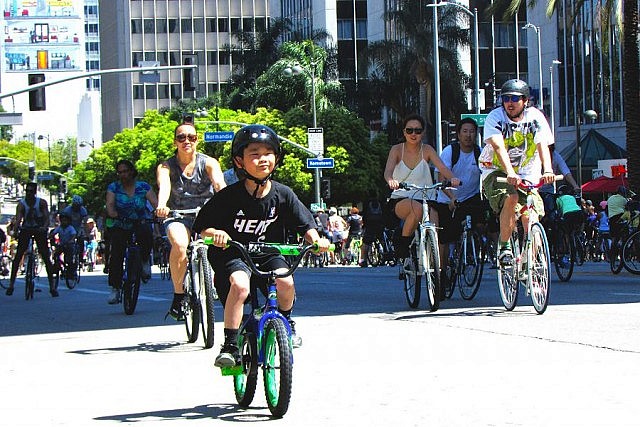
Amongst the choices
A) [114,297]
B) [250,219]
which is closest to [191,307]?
[250,219]

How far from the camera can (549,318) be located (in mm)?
10922

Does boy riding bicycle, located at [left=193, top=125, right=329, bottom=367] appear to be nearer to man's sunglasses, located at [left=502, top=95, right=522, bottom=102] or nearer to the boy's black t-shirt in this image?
the boy's black t-shirt

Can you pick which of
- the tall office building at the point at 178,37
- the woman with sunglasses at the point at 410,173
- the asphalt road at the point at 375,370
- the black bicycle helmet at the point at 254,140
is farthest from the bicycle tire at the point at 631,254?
the tall office building at the point at 178,37

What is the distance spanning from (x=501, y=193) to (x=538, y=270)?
739 mm

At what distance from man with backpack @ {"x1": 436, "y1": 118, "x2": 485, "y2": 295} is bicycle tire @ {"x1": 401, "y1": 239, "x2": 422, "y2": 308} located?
563 millimetres

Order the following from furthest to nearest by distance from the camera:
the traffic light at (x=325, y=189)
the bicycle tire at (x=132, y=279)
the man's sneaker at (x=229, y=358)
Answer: the traffic light at (x=325, y=189) < the bicycle tire at (x=132, y=279) < the man's sneaker at (x=229, y=358)

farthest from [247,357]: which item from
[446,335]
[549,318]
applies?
Answer: [549,318]

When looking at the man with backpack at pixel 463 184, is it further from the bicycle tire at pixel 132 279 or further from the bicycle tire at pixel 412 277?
the bicycle tire at pixel 132 279

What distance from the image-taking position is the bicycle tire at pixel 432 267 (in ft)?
38.9

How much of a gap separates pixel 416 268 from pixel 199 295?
2649 millimetres

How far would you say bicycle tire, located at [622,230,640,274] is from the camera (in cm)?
1959

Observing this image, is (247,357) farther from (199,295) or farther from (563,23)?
(563,23)

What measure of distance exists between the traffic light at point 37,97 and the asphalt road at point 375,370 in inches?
845

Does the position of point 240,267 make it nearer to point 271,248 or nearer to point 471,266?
point 271,248
